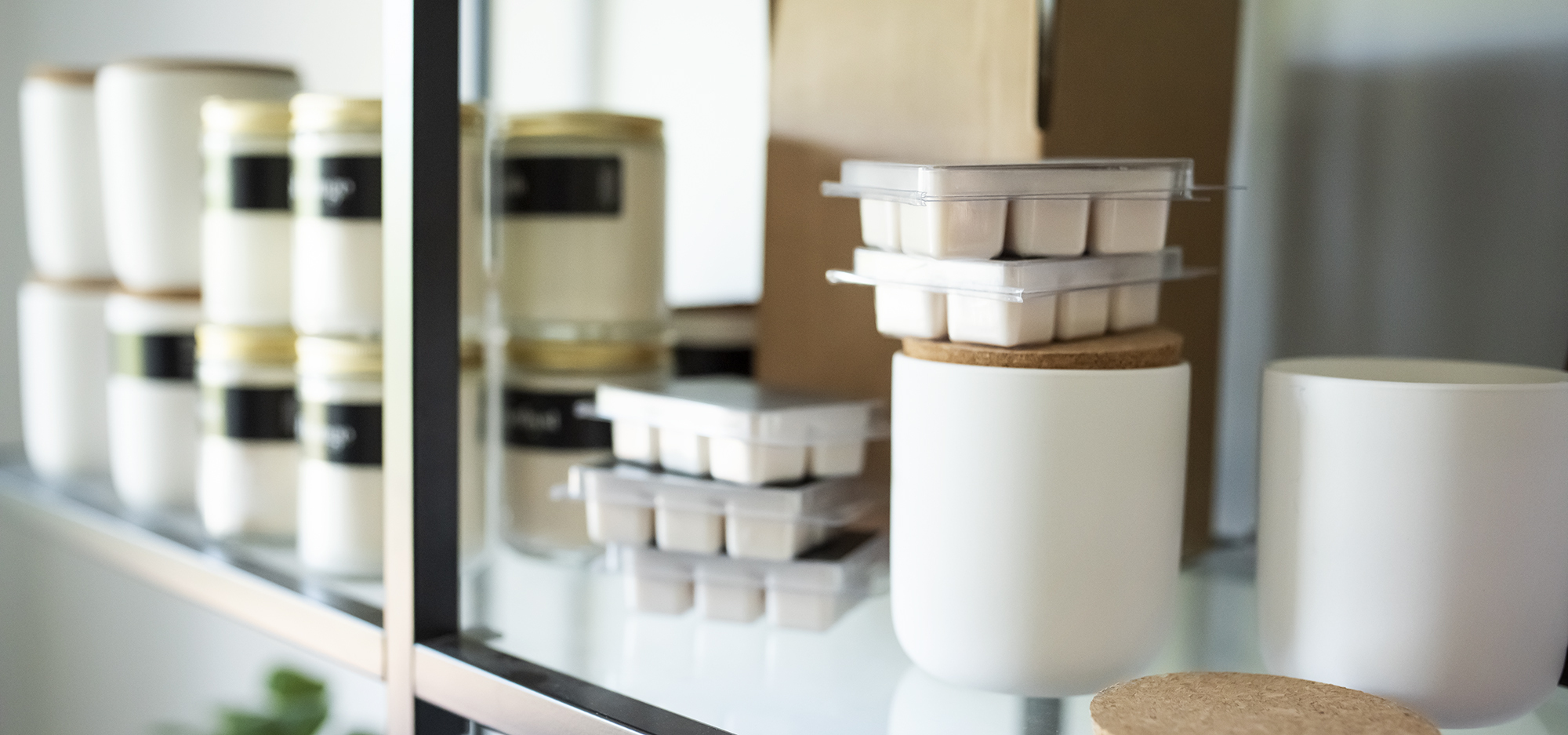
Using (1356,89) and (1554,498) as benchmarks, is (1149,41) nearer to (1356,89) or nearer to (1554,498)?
(1356,89)

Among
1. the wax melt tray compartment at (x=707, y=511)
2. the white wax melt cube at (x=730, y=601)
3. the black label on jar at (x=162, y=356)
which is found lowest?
the white wax melt cube at (x=730, y=601)

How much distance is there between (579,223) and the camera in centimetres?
68

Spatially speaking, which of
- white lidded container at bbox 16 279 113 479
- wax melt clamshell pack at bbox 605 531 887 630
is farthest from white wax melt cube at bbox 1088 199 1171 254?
white lidded container at bbox 16 279 113 479

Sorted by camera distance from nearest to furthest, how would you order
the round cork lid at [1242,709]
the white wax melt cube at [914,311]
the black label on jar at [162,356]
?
1. the round cork lid at [1242,709]
2. the white wax melt cube at [914,311]
3. the black label on jar at [162,356]

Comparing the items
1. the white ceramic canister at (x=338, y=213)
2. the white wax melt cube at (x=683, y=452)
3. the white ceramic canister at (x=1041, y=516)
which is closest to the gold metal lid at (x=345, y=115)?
the white ceramic canister at (x=338, y=213)

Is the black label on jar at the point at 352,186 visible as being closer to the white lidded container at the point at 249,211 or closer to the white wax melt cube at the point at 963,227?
the white lidded container at the point at 249,211

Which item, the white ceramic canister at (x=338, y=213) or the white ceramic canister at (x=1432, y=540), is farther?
the white ceramic canister at (x=338, y=213)

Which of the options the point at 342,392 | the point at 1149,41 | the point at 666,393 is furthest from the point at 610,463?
the point at 1149,41

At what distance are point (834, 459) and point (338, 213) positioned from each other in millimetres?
290

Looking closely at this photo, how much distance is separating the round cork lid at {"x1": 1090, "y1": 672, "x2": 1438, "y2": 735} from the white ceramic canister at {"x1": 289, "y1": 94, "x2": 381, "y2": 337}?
17.1 inches

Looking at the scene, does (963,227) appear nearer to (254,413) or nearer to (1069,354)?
(1069,354)

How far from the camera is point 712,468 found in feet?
1.89

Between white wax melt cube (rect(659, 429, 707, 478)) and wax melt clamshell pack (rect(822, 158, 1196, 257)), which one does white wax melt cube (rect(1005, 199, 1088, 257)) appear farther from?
white wax melt cube (rect(659, 429, 707, 478))

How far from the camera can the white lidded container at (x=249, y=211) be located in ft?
2.24
